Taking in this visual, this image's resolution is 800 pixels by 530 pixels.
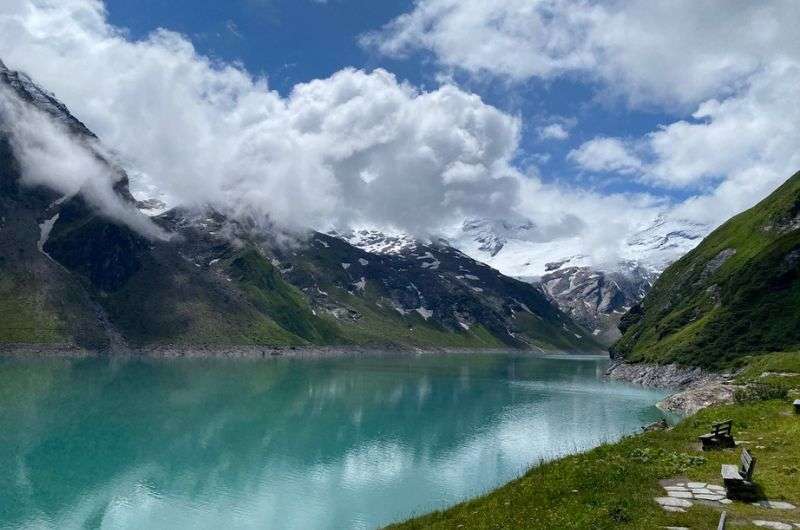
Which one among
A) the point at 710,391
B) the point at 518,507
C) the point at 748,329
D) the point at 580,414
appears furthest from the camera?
the point at 748,329

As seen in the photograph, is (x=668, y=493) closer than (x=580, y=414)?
Yes

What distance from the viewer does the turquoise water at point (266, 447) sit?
2040 inches

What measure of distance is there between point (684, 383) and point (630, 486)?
446 feet

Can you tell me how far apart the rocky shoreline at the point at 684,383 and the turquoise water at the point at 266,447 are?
16.8ft

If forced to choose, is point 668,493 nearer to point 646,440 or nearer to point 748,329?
point 646,440

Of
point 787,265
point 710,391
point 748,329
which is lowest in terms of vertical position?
point 710,391

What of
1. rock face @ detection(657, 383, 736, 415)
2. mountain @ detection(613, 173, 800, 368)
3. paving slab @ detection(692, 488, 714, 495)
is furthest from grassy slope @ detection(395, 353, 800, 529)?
mountain @ detection(613, 173, 800, 368)

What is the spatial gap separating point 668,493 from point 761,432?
44.3 feet

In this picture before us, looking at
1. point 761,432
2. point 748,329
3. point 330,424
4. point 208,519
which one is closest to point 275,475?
point 208,519

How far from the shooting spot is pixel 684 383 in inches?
5640

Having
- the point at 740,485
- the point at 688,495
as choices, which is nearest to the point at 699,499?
the point at 688,495

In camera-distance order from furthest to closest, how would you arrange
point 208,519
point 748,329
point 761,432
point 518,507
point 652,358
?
1. point 652,358
2. point 748,329
3. point 208,519
4. point 761,432
5. point 518,507

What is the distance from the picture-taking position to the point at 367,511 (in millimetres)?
50812

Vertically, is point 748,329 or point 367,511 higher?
point 748,329
